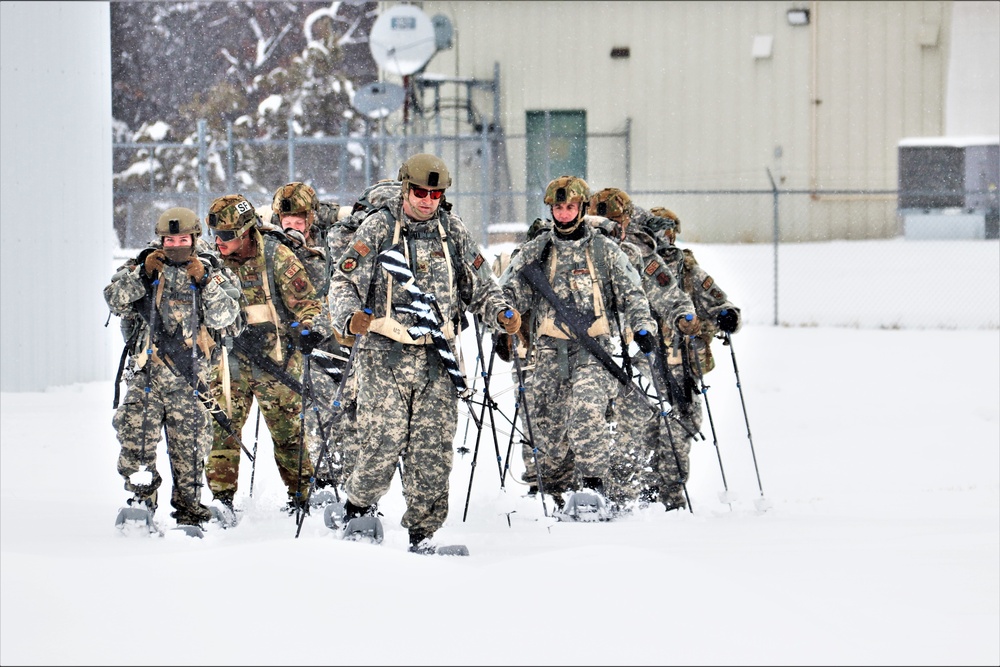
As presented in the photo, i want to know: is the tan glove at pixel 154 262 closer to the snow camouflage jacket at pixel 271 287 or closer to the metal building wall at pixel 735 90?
the snow camouflage jacket at pixel 271 287

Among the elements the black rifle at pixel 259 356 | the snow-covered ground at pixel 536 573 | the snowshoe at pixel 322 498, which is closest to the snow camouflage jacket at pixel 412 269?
the snow-covered ground at pixel 536 573

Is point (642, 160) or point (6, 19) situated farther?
point (642, 160)

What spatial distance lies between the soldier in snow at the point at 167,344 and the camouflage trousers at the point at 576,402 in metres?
1.87

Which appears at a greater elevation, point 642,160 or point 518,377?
point 642,160

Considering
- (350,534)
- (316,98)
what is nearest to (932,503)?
(350,534)

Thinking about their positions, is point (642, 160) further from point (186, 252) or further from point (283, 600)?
point (283, 600)

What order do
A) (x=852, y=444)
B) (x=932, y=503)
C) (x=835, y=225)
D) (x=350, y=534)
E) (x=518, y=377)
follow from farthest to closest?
(x=835, y=225) → (x=852, y=444) → (x=932, y=503) → (x=518, y=377) → (x=350, y=534)

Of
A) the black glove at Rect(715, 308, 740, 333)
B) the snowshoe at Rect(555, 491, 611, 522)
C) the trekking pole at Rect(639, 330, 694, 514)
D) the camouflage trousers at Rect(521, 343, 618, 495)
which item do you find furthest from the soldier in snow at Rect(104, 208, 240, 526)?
the black glove at Rect(715, 308, 740, 333)

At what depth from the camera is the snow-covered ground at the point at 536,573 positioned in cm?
584

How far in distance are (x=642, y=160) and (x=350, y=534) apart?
18.7 m

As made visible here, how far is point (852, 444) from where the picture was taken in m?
13.9

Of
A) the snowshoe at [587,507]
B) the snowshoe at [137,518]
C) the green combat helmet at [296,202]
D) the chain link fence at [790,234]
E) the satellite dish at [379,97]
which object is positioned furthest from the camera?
the satellite dish at [379,97]

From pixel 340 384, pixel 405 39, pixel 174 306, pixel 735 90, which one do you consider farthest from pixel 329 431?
pixel 735 90

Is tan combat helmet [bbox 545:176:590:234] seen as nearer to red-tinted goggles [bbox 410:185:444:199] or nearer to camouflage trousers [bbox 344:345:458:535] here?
red-tinted goggles [bbox 410:185:444:199]
